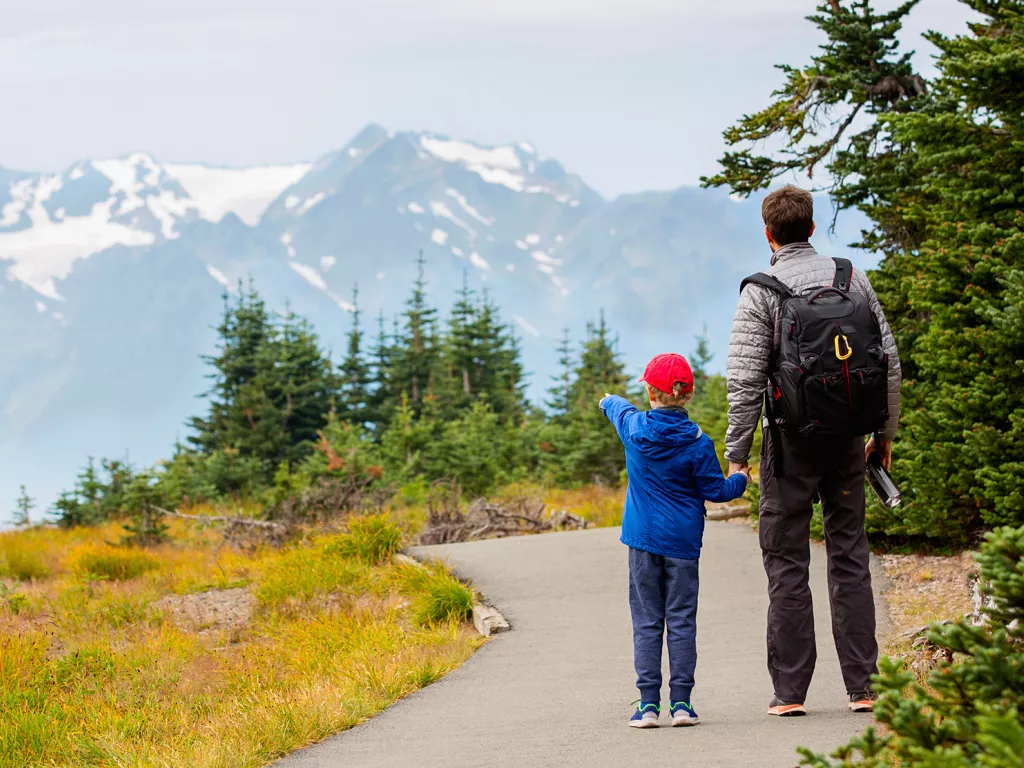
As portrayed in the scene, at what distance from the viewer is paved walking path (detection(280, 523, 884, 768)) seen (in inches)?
199

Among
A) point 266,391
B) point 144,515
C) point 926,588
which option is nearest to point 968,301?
point 926,588

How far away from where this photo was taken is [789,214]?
5363 mm

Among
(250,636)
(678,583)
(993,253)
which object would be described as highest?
(993,253)

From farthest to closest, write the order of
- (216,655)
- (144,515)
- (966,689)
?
1. (144,515)
2. (216,655)
3. (966,689)

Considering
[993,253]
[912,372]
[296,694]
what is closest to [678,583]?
[296,694]

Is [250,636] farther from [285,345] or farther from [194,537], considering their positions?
[285,345]

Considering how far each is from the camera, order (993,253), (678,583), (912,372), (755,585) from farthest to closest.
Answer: (912,372)
(755,585)
(993,253)
(678,583)

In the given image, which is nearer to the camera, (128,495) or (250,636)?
(250,636)

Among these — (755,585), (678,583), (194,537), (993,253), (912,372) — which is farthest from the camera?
(194,537)

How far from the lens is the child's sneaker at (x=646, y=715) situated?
5469mm

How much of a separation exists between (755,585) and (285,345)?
2473 centimetres

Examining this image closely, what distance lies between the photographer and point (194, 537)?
689 inches

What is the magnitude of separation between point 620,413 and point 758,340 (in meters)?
0.83

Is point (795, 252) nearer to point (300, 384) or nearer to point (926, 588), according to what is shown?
point (926, 588)
